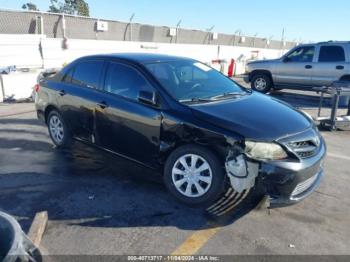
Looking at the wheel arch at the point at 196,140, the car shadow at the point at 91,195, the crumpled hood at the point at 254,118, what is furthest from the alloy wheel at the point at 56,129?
the crumpled hood at the point at 254,118

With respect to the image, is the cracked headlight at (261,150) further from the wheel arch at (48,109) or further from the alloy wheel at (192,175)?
the wheel arch at (48,109)

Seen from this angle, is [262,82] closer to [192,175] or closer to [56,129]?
[56,129]

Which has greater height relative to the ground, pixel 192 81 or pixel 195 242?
pixel 192 81

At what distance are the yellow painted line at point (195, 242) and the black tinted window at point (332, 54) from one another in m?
9.58

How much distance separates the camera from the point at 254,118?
3803mm

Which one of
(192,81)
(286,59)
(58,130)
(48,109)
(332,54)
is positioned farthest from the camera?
(286,59)

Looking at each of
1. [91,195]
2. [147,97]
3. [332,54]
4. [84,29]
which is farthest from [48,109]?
[84,29]

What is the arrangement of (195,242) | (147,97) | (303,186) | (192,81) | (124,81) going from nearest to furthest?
(195,242) < (303,186) < (147,97) < (124,81) < (192,81)

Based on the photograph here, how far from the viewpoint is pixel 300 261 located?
119 inches

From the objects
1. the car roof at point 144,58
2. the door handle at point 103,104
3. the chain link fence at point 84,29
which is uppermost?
the chain link fence at point 84,29

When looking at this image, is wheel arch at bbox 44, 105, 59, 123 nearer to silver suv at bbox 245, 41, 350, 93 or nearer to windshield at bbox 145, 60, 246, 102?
windshield at bbox 145, 60, 246, 102

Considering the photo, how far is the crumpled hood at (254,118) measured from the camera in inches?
140

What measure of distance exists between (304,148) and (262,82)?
9.63 metres

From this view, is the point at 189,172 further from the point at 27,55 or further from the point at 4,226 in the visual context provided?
the point at 27,55
